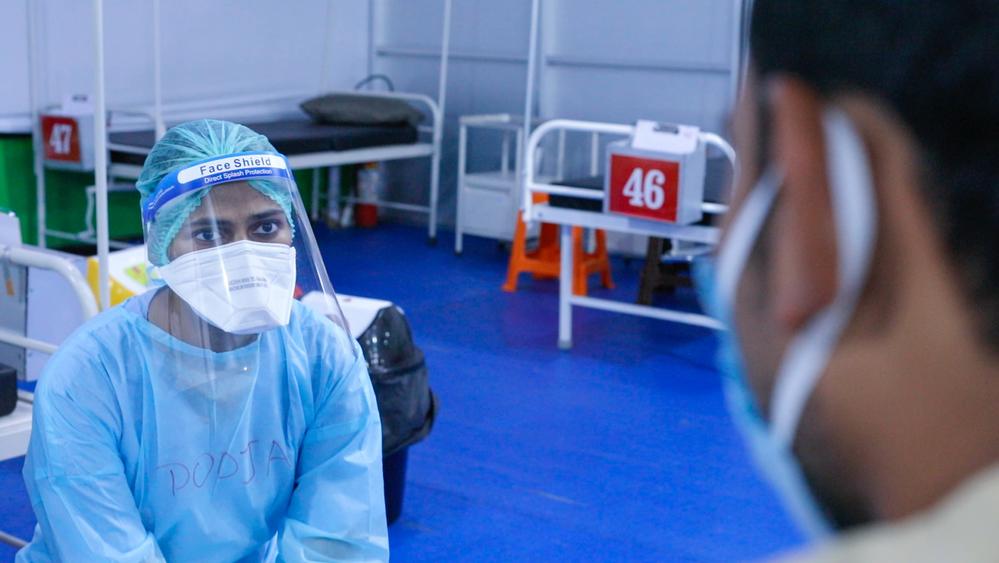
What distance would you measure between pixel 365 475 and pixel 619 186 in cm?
286

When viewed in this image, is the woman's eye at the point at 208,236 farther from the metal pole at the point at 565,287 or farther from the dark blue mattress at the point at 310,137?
the dark blue mattress at the point at 310,137

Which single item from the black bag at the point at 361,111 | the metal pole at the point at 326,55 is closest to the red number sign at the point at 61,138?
the black bag at the point at 361,111

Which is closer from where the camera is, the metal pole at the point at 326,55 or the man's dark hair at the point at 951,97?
the man's dark hair at the point at 951,97

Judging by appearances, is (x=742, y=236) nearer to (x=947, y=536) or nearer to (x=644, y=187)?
(x=947, y=536)

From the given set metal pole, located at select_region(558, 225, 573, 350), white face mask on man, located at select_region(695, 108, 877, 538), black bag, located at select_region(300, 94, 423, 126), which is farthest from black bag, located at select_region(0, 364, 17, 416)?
black bag, located at select_region(300, 94, 423, 126)

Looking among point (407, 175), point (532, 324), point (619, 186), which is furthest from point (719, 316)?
point (407, 175)

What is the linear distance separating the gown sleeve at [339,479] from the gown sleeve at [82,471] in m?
0.22

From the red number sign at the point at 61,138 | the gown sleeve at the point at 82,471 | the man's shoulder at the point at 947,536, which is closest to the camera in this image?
the man's shoulder at the point at 947,536

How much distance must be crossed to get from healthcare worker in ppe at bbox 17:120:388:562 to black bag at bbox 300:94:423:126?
5.33 m

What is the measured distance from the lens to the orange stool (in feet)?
19.4

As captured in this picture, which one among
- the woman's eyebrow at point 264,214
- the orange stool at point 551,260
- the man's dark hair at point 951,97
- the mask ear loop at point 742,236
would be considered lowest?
the orange stool at point 551,260

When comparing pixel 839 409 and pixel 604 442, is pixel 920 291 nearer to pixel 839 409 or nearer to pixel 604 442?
pixel 839 409

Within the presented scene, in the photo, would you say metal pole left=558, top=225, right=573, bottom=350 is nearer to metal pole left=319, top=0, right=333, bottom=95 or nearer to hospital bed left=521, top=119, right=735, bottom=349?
hospital bed left=521, top=119, right=735, bottom=349

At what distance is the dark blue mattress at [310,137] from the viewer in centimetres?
615
